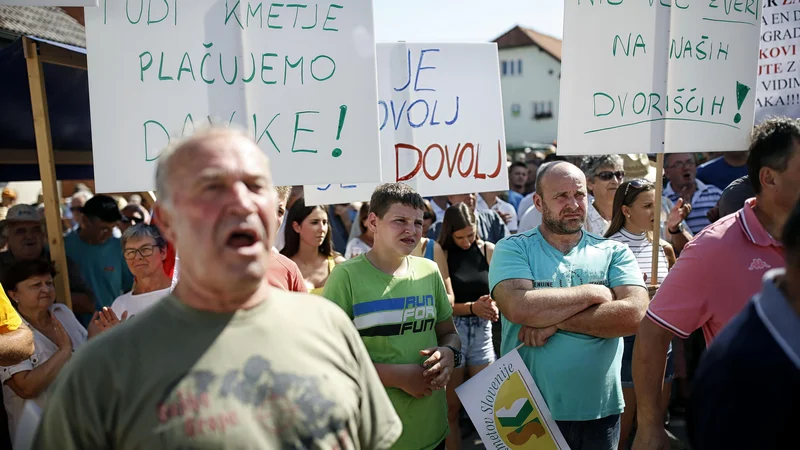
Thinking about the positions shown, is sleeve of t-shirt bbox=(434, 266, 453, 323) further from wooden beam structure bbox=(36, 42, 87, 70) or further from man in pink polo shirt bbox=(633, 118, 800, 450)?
wooden beam structure bbox=(36, 42, 87, 70)

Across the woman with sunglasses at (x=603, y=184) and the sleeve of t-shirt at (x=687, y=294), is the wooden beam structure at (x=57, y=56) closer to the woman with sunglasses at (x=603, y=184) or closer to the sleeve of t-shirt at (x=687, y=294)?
the sleeve of t-shirt at (x=687, y=294)

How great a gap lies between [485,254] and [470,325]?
56 cm

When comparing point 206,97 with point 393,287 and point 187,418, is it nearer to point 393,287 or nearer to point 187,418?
point 393,287

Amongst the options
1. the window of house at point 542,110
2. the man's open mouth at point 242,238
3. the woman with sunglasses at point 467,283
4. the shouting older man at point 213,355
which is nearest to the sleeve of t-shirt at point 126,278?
the woman with sunglasses at point 467,283

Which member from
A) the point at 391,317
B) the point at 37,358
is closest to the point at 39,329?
→ the point at 37,358

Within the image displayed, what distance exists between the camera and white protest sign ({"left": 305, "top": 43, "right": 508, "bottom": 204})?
4.21 metres

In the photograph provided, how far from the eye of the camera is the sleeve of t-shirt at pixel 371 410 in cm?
169

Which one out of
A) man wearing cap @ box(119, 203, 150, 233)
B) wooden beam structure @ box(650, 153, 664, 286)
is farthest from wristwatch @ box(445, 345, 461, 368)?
man wearing cap @ box(119, 203, 150, 233)

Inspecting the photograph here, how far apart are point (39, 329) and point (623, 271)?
313cm

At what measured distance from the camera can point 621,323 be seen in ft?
9.68

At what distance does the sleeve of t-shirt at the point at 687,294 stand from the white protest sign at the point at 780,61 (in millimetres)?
3163

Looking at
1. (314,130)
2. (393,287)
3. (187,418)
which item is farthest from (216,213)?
(314,130)

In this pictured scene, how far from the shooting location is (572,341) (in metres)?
3.02

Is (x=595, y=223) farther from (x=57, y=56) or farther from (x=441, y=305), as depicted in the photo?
(x=57, y=56)
